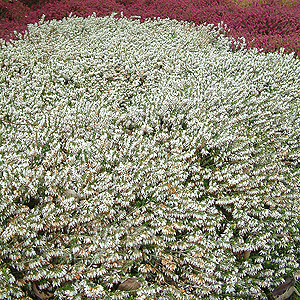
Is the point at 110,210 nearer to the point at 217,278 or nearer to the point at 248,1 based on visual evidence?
the point at 217,278

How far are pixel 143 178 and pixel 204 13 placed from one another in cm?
755

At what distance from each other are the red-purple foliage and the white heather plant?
8.29 ft

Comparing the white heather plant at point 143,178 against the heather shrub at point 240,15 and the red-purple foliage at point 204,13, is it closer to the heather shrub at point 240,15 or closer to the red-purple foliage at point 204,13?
the red-purple foliage at point 204,13

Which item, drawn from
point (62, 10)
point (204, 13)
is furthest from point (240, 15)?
point (62, 10)

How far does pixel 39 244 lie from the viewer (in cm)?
314

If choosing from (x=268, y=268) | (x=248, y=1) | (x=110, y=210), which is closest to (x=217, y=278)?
(x=268, y=268)

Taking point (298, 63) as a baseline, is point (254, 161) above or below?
below

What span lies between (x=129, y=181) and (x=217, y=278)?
64.5 inches

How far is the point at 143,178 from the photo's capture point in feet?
12.4

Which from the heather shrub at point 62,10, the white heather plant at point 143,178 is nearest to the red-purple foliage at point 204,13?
the heather shrub at point 62,10

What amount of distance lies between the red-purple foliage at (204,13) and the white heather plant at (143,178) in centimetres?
253

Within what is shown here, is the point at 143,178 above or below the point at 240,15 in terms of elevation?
below

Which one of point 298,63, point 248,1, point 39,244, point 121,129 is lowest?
point 39,244

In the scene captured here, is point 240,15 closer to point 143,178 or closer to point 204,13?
point 204,13
